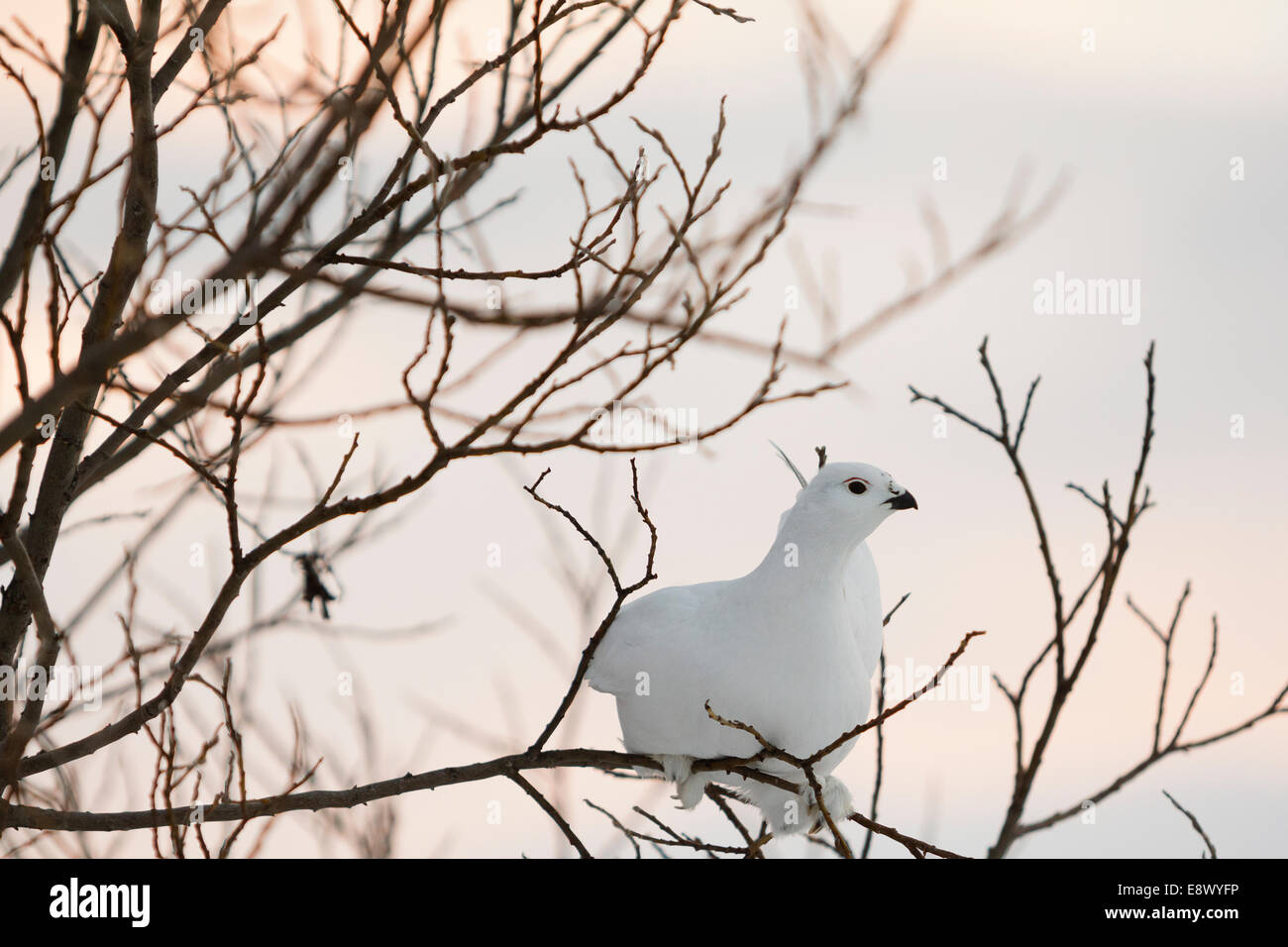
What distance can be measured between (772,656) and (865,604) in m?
0.73

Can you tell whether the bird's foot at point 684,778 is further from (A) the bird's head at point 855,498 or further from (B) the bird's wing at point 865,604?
(A) the bird's head at point 855,498

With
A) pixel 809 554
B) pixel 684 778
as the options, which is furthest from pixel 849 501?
pixel 684 778

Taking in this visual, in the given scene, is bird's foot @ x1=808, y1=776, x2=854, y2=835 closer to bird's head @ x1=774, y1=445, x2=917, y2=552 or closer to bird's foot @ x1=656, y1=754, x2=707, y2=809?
bird's foot @ x1=656, y1=754, x2=707, y2=809

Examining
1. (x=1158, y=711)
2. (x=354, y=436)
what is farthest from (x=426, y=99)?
(x=1158, y=711)

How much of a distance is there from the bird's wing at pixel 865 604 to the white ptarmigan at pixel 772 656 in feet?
1.03

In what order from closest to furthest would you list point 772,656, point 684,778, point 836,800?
point 772,656, point 684,778, point 836,800

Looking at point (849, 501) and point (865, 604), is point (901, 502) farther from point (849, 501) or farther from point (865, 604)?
point (865, 604)

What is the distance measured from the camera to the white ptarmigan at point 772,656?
3176 mm

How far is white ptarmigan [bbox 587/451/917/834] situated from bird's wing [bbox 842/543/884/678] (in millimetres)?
313

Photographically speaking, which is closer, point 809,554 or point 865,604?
point 809,554

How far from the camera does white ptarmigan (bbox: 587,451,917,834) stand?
3176 mm

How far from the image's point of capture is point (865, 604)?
381cm

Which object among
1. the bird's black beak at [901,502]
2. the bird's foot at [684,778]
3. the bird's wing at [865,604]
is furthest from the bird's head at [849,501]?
the bird's foot at [684,778]

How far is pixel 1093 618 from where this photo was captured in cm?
282
